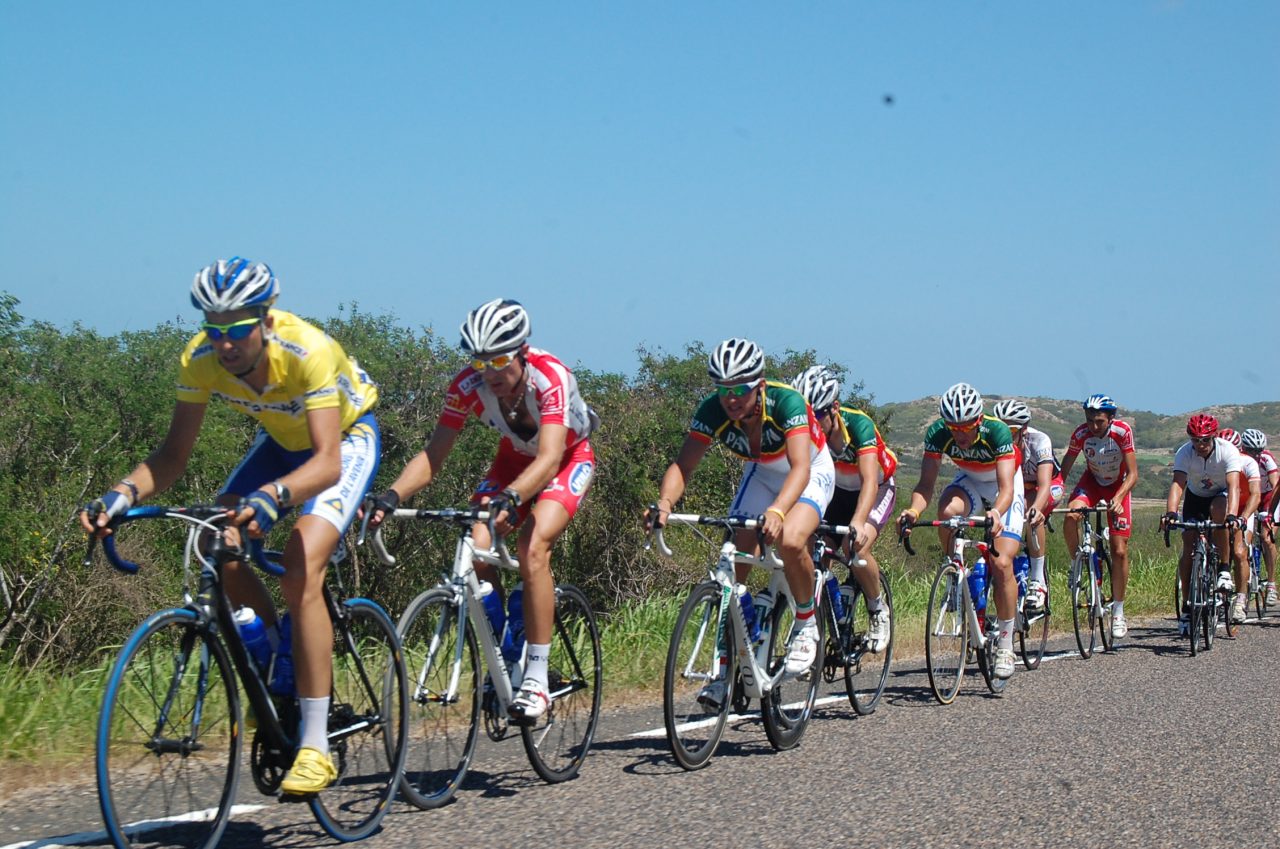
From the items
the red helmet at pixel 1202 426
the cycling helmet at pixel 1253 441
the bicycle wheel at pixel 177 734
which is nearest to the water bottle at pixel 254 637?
the bicycle wheel at pixel 177 734

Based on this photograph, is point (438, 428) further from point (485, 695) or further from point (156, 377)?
point (156, 377)

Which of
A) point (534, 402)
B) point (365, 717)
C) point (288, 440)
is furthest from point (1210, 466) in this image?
point (288, 440)

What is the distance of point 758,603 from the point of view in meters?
7.34

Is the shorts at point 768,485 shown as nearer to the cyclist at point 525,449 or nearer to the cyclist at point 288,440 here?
the cyclist at point 525,449

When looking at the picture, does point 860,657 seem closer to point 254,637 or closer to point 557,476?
point 557,476

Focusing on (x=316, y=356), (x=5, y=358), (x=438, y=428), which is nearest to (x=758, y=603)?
(x=438, y=428)

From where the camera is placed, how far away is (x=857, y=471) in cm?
966

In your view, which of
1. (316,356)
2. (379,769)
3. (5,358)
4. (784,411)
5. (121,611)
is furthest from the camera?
(5,358)

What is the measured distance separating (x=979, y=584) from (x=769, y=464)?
123 inches

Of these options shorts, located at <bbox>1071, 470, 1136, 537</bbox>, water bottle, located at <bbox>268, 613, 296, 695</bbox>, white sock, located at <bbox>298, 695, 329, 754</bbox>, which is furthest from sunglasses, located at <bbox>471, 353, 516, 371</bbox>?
shorts, located at <bbox>1071, 470, 1136, 537</bbox>

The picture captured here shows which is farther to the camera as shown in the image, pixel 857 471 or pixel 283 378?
pixel 857 471

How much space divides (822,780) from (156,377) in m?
26.2

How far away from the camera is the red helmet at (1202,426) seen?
1350 centimetres

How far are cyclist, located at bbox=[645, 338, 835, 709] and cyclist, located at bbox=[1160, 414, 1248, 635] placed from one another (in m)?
6.63
